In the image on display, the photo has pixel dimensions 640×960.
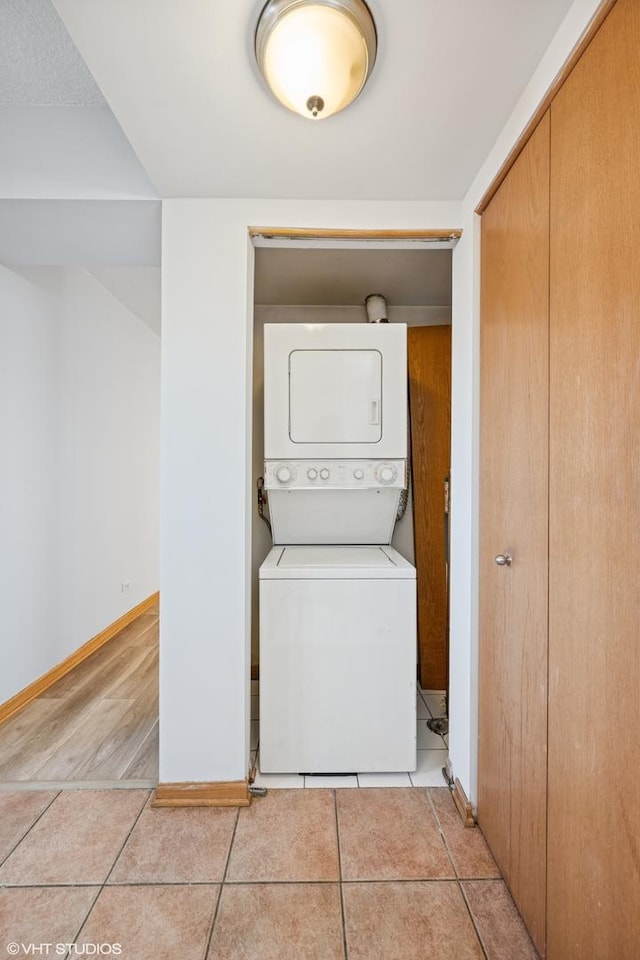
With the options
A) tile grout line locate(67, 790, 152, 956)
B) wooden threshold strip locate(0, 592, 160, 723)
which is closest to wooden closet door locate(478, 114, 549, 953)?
tile grout line locate(67, 790, 152, 956)

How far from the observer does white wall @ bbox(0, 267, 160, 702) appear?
271 centimetres

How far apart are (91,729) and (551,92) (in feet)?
10.7

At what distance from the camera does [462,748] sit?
184 cm

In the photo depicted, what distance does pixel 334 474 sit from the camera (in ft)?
7.72

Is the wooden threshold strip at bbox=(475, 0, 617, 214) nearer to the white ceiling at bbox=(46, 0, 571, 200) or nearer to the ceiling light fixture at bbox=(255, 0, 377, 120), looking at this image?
the white ceiling at bbox=(46, 0, 571, 200)

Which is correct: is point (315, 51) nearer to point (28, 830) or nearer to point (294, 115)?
point (294, 115)

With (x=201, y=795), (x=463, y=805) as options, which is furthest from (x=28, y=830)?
(x=463, y=805)

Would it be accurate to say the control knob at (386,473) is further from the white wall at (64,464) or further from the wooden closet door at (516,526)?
the white wall at (64,464)

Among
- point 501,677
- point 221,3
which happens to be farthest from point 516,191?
point 501,677

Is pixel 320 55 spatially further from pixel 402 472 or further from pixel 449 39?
pixel 402 472

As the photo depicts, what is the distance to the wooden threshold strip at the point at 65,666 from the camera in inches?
102

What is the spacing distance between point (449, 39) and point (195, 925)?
2593 millimetres

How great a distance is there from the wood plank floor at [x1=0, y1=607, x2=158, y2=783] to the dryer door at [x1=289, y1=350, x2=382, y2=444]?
1.76 meters

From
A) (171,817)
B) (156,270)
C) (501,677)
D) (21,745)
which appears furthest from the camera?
(156,270)
